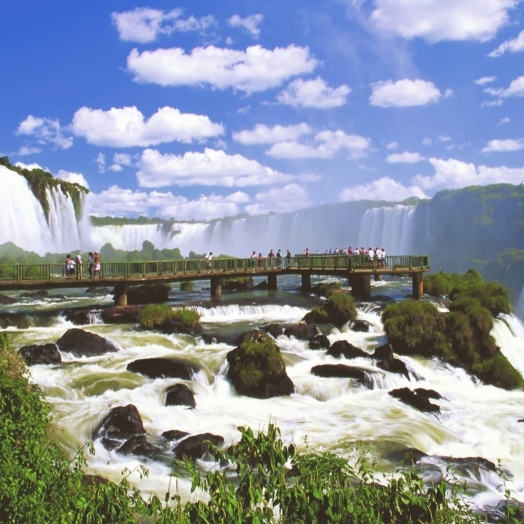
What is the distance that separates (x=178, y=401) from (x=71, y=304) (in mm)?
19364

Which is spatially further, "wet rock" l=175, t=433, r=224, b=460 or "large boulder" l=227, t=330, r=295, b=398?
"large boulder" l=227, t=330, r=295, b=398

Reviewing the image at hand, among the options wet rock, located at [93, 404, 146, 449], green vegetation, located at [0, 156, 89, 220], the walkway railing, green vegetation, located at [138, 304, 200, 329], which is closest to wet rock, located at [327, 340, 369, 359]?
green vegetation, located at [138, 304, 200, 329]

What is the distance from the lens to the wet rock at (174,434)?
13.0 meters

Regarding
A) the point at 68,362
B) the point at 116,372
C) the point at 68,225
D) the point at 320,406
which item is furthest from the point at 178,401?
the point at 68,225

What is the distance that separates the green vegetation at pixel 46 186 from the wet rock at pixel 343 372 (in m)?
47.5

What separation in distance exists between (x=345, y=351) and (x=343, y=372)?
2.52 meters

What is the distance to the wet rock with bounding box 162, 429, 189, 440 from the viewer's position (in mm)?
13023

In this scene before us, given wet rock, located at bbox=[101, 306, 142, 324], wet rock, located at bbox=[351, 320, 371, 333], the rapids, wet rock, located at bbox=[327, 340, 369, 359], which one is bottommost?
the rapids

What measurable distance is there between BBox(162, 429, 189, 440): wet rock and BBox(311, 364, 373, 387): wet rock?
6323 millimetres

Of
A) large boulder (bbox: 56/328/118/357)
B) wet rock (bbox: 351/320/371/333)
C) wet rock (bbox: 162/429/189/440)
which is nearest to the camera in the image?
wet rock (bbox: 162/429/189/440)

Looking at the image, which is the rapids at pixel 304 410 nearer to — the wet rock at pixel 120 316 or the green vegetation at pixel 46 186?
the wet rock at pixel 120 316

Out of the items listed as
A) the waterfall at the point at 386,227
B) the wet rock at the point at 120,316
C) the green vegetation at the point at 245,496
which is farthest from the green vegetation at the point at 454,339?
the waterfall at the point at 386,227

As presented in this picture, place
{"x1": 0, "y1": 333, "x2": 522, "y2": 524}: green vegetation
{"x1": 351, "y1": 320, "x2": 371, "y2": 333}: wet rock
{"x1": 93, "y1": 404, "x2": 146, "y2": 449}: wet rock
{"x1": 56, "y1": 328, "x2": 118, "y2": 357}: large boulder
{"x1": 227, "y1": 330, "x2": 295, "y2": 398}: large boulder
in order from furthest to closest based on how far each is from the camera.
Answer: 1. {"x1": 351, "y1": 320, "x2": 371, "y2": 333}: wet rock
2. {"x1": 56, "y1": 328, "x2": 118, "y2": 357}: large boulder
3. {"x1": 227, "y1": 330, "x2": 295, "y2": 398}: large boulder
4. {"x1": 93, "y1": 404, "x2": 146, "y2": 449}: wet rock
5. {"x1": 0, "y1": 333, "x2": 522, "y2": 524}: green vegetation

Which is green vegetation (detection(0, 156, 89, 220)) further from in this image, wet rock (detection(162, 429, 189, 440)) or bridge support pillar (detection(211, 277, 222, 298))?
wet rock (detection(162, 429, 189, 440))
